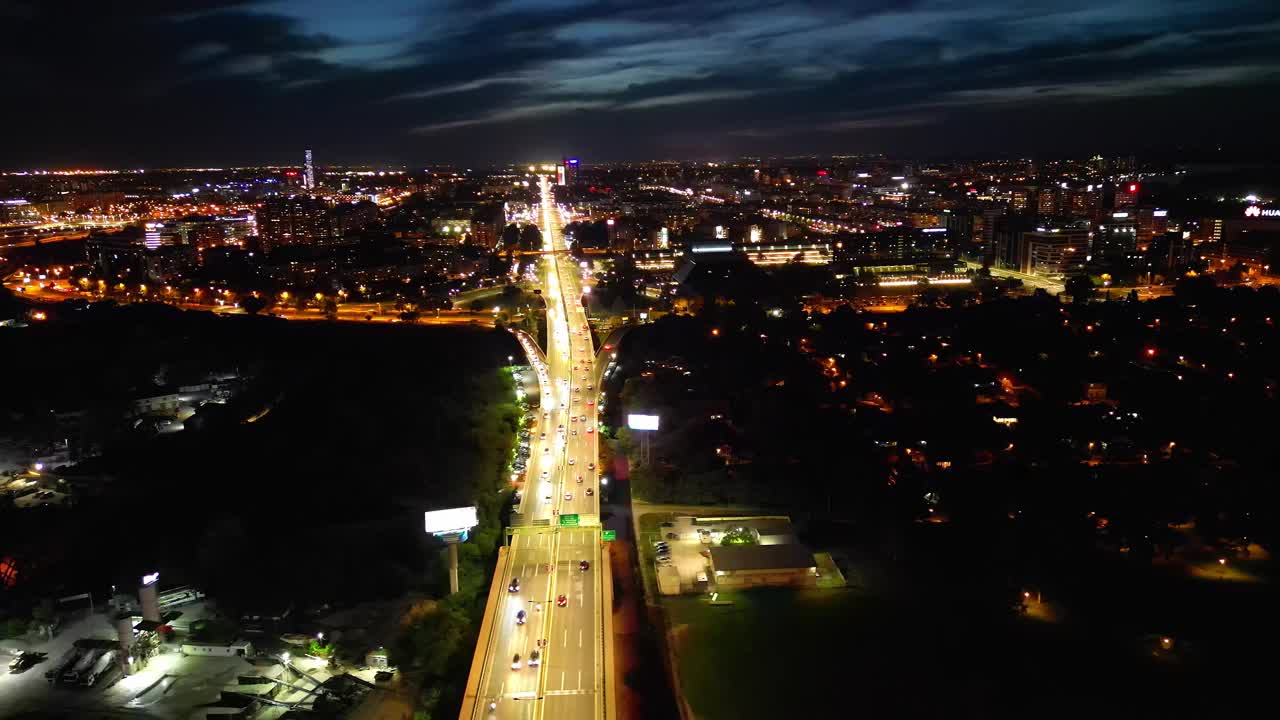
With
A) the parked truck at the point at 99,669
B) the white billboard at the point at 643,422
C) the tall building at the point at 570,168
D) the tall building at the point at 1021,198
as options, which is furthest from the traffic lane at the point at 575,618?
the tall building at the point at 570,168

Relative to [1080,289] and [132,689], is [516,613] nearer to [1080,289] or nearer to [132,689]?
[132,689]

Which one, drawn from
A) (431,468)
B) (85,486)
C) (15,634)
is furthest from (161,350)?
(15,634)

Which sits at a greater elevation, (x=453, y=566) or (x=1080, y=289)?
(x=1080, y=289)

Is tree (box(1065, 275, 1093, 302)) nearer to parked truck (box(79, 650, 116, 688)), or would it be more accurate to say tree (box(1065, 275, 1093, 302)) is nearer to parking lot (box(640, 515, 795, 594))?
parking lot (box(640, 515, 795, 594))

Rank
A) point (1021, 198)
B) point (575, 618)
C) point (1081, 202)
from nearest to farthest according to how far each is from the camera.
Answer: point (575, 618)
point (1081, 202)
point (1021, 198)

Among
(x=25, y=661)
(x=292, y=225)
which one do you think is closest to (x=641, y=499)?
(x=25, y=661)

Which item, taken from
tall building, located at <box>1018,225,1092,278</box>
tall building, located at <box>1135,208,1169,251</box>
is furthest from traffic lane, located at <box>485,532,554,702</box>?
tall building, located at <box>1135,208,1169,251</box>

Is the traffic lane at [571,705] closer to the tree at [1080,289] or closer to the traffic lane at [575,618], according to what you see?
the traffic lane at [575,618]

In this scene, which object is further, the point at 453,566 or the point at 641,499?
the point at 641,499

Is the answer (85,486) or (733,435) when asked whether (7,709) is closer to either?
(85,486)
